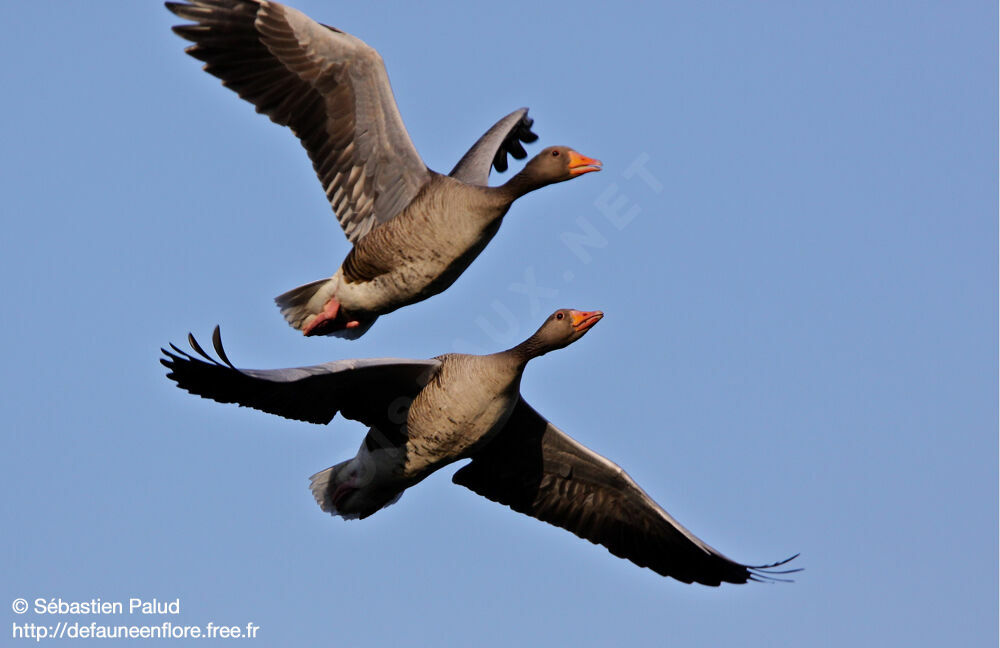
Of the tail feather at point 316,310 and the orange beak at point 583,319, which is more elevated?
the tail feather at point 316,310

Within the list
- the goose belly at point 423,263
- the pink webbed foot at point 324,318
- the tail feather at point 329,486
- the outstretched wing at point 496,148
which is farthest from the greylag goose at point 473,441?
the outstretched wing at point 496,148

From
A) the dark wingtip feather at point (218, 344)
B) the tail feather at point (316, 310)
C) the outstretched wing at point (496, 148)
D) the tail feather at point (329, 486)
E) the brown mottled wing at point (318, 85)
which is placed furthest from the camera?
the outstretched wing at point (496, 148)

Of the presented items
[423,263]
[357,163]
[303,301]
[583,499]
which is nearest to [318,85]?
[357,163]

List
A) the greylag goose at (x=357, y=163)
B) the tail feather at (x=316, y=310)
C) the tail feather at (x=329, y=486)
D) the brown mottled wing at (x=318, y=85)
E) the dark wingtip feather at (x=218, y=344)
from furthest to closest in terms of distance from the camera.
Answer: the tail feather at (x=316, y=310)
the tail feather at (x=329, y=486)
the brown mottled wing at (x=318, y=85)
the greylag goose at (x=357, y=163)
the dark wingtip feather at (x=218, y=344)

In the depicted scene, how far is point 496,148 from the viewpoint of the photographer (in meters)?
15.5

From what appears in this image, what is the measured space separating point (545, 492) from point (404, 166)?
3412mm

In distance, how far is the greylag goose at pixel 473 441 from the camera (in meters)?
12.0

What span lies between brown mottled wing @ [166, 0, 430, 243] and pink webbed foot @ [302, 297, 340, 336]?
802mm

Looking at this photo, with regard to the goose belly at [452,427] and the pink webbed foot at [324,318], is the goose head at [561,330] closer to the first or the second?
the goose belly at [452,427]

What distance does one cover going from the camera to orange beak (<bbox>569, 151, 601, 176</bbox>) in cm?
1368

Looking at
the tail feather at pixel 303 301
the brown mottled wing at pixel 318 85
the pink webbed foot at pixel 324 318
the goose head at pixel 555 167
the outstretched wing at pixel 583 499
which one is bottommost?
the outstretched wing at pixel 583 499

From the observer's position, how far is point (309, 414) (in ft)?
41.0

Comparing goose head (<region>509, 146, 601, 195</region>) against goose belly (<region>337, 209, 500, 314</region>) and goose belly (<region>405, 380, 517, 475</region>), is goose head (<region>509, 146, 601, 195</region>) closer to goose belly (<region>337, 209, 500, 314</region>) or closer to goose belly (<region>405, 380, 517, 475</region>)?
goose belly (<region>337, 209, 500, 314</region>)

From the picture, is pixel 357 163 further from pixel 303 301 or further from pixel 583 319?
pixel 583 319
